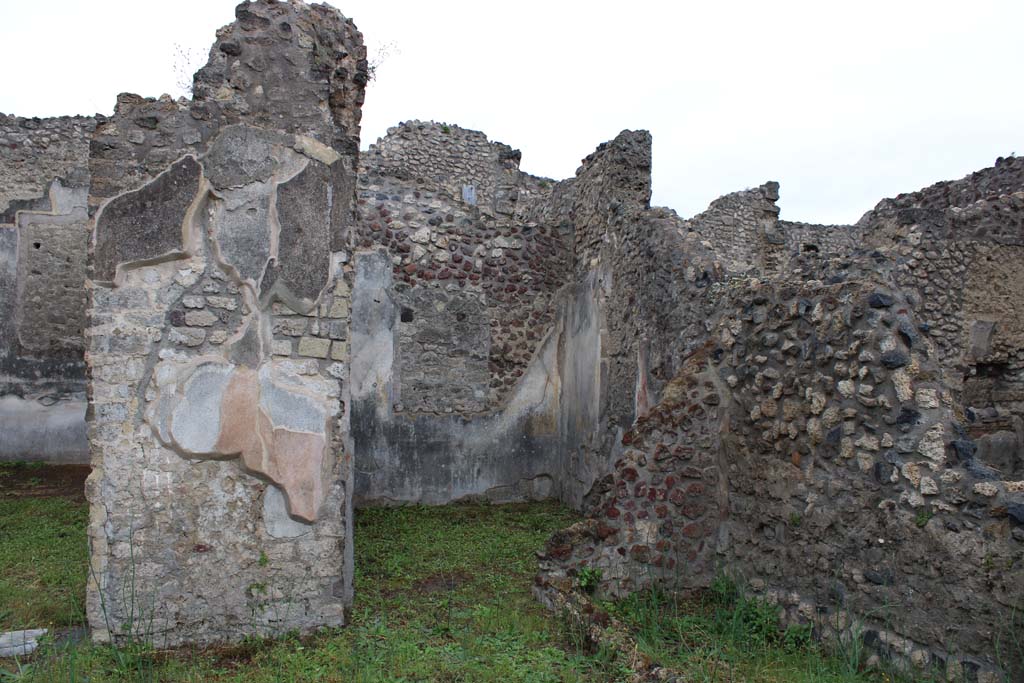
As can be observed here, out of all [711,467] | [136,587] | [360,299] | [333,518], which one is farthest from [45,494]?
[711,467]

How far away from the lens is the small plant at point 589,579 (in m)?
4.30

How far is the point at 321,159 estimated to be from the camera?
4.11m

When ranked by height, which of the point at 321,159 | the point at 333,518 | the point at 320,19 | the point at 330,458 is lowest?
the point at 333,518

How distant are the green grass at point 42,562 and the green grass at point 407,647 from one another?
0.08m

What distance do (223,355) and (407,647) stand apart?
1.87 meters

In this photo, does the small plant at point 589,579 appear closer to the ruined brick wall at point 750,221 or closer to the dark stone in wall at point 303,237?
the dark stone in wall at point 303,237

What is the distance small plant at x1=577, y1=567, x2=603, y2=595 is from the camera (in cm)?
430

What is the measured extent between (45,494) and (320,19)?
6.48m

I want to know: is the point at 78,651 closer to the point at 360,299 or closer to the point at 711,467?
the point at 711,467

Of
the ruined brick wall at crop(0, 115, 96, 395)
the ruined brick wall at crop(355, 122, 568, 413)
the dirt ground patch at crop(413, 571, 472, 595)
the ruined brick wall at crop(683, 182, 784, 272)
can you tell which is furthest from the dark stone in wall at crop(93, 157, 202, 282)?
the ruined brick wall at crop(683, 182, 784, 272)

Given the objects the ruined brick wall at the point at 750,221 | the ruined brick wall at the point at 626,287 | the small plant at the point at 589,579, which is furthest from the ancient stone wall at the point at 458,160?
the small plant at the point at 589,579

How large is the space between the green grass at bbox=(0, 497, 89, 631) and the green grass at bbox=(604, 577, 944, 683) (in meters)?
3.17

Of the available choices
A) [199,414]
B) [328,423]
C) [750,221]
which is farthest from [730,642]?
[750,221]

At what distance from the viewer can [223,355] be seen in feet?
12.6
